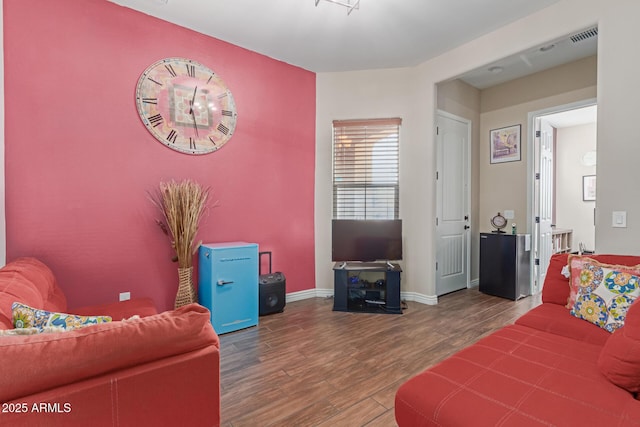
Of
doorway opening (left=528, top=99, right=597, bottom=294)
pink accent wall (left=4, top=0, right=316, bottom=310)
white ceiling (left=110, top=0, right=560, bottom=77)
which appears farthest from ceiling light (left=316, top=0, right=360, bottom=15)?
doorway opening (left=528, top=99, right=597, bottom=294)

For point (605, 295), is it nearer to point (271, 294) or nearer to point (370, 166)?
point (370, 166)

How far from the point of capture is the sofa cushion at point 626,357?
1.16 meters

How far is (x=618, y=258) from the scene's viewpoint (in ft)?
6.28

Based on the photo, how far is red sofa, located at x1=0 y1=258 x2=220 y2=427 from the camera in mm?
796

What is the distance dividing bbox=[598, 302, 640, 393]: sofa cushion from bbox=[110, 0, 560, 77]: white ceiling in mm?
2670

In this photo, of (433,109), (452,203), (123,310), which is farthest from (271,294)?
(433,109)

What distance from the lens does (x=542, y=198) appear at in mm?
4070

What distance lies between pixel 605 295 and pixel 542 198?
2.84 metres

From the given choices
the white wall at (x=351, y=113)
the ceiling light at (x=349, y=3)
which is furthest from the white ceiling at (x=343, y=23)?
the white wall at (x=351, y=113)

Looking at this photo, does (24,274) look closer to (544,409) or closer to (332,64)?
(544,409)

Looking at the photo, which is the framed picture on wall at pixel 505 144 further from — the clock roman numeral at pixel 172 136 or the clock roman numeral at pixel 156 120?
the clock roman numeral at pixel 156 120

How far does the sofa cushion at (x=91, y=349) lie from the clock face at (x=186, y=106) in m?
2.31

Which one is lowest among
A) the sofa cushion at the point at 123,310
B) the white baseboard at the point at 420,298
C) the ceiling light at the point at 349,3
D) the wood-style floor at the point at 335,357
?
the wood-style floor at the point at 335,357

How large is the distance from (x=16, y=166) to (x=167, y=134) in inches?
43.8
